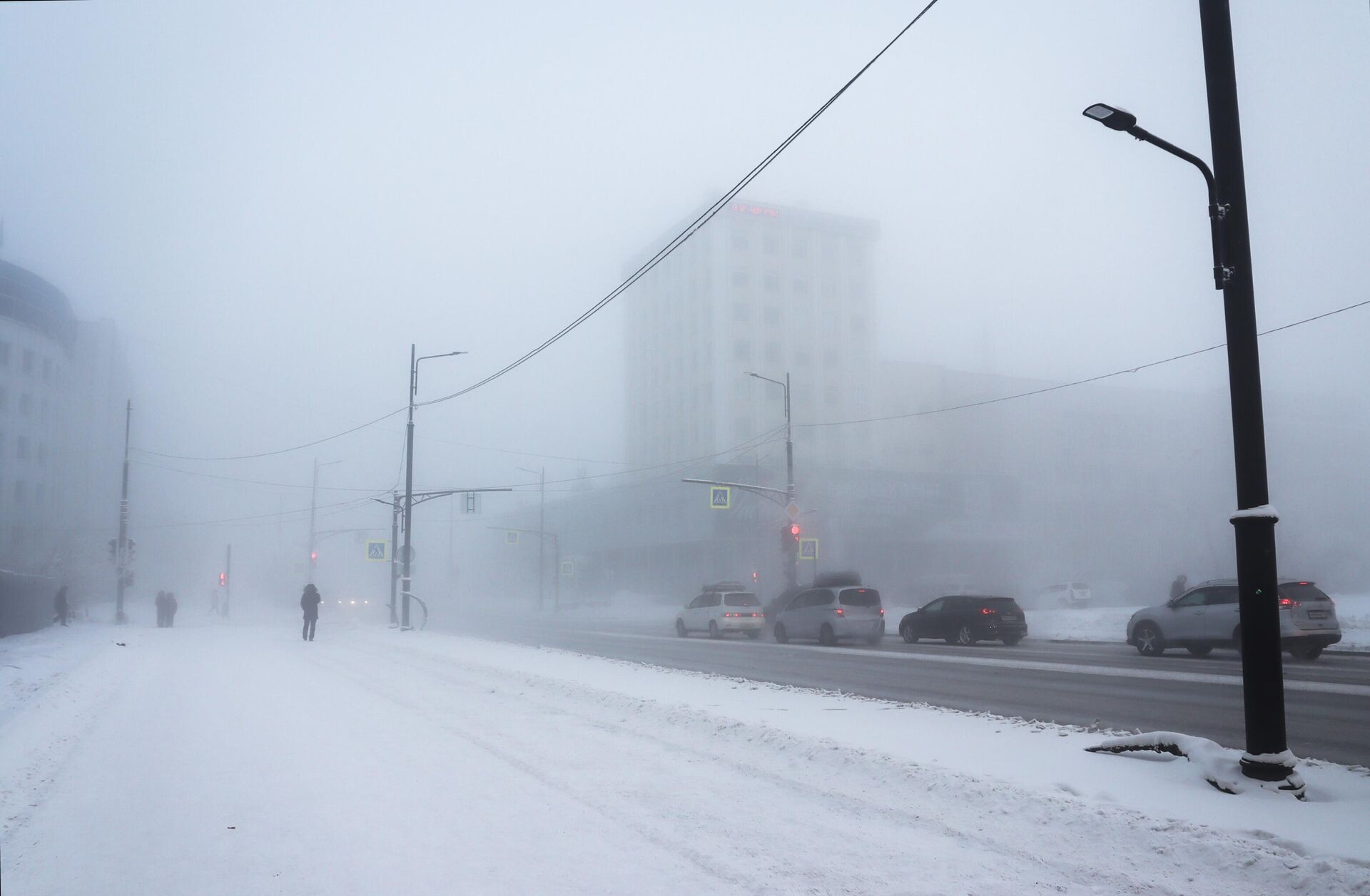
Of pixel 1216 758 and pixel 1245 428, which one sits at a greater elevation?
pixel 1245 428

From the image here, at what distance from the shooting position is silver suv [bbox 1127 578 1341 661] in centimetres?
1877

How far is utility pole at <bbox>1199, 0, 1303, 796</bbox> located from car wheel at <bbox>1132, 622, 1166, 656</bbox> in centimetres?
1504

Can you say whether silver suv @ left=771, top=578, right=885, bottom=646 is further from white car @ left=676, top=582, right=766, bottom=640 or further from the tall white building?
the tall white building

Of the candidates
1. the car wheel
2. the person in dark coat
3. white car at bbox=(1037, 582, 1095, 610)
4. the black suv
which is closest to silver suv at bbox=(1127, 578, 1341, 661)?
the car wheel

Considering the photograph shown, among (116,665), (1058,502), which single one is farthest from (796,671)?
(1058,502)

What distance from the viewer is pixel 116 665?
1920 centimetres

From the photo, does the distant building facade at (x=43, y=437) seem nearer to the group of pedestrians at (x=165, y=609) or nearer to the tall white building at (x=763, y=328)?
the group of pedestrians at (x=165, y=609)

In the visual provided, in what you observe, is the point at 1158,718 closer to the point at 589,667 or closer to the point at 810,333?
the point at 589,667

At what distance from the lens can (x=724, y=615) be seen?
33250mm

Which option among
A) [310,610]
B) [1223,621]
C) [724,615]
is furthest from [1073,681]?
[310,610]

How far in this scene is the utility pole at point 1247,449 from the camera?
272 inches

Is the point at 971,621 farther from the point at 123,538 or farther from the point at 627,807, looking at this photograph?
the point at 123,538

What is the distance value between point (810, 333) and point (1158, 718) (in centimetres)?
7782

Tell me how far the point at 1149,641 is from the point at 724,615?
1505 centimetres
